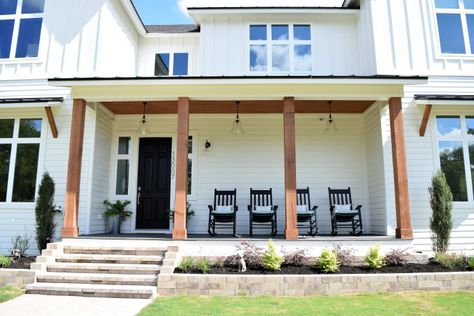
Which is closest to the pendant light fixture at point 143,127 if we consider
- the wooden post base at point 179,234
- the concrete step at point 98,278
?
the wooden post base at point 179,234

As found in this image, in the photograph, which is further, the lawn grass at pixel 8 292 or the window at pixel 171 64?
the window at pixel 171 64

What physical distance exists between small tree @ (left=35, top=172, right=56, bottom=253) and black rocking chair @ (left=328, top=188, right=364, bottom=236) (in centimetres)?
529

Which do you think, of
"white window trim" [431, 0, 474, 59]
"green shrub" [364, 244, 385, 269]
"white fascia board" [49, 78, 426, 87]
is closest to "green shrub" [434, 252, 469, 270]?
"green shrub" [364, 244, 385, 269]

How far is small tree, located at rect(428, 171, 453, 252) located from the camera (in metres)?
6.58

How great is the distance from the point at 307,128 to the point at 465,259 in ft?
12.9

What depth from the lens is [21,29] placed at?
26.2 ft

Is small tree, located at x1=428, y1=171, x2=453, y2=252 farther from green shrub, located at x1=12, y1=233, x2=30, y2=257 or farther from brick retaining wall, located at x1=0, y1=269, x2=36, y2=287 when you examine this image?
green shrub, located at x1=12, y1=233, x2=30, y2=257

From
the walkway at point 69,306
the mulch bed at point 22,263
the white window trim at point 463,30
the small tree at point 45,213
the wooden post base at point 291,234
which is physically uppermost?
the white window trim at point 463,30

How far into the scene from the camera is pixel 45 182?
6836 mm

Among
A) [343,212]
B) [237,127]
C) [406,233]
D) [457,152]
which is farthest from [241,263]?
[457,152]

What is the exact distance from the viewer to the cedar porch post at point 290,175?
6.21 m

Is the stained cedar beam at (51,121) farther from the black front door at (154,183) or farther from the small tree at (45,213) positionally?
the black front door at (154,183)

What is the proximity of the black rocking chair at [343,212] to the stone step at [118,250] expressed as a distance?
133 inches

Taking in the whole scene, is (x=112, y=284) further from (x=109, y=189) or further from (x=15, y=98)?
(x=15, y=98)
